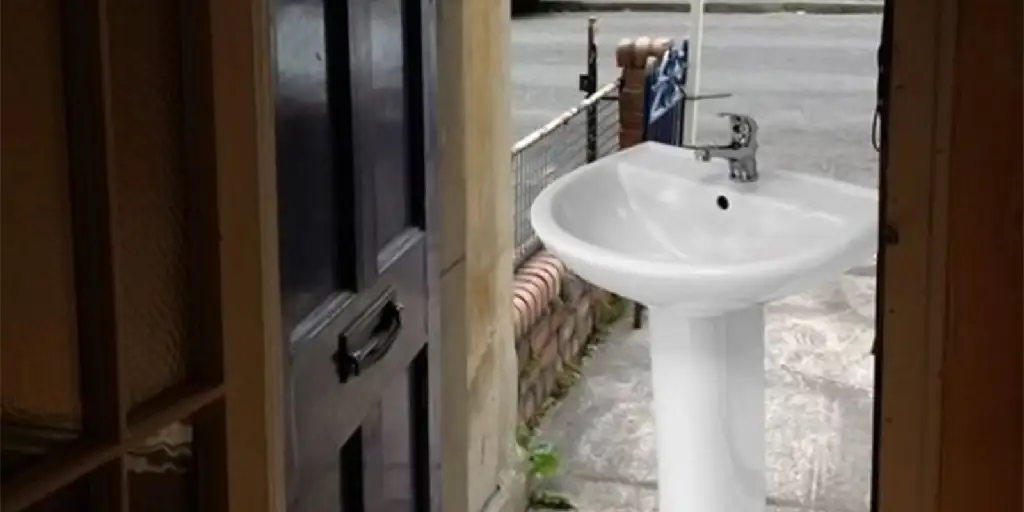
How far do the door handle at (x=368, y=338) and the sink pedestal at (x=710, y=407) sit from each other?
0.77m

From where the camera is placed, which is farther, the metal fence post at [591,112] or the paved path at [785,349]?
the metal fence post at [591,112]

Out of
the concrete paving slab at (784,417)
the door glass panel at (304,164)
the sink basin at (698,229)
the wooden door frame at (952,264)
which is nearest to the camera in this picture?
the wooden door frame at (952,264)

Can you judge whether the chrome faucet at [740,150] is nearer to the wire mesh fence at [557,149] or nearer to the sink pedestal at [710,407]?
the sink pedestal at [710,407]

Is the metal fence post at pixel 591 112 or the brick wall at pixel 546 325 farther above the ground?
the metal fence post at pixel 591 112

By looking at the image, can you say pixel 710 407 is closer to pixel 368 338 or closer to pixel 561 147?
pixel 368 338

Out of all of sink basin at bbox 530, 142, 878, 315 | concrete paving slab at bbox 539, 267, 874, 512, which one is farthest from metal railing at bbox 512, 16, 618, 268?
sink basin at bbox 530, 142, 878, 315

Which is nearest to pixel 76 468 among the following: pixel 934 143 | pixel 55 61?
pixel 55 61

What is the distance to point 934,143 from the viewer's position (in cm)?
114

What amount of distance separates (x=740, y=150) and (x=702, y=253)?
0.65 feet

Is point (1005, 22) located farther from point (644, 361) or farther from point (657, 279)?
point (644, 361)

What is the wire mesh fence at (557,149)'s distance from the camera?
3.49 m

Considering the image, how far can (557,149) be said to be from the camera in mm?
3664

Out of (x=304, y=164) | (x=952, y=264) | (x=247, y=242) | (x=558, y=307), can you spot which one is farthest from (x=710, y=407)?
(x=247, y=242)

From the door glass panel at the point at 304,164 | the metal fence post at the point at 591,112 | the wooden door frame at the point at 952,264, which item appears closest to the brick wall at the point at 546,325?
the metal fence post at the point at 591,112
